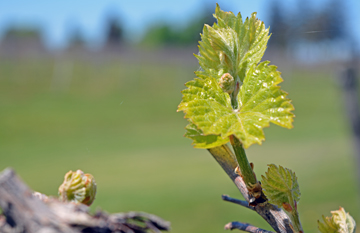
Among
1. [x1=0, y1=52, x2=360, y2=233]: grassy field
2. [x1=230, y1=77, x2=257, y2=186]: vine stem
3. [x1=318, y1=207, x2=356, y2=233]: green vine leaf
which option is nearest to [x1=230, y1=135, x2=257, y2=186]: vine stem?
[x1=230, y1=77, x2=257, y2=186]: vine stem

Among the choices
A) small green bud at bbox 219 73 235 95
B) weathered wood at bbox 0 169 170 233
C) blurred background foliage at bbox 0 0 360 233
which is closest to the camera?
weathered wood at bbox 0 169 170 233

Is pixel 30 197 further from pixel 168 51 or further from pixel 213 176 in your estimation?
pixel 168 51

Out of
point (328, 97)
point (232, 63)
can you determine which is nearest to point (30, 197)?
point (232, 63)

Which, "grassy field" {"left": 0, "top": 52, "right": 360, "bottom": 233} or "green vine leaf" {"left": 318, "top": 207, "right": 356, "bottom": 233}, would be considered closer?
"green vine leaf" {"left": 318, "top": 207, "right": 356, "bottom": 233}

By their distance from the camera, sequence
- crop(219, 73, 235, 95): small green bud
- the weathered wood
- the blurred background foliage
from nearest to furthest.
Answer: the weathered wood
crop(219, 73, 235, 95): small green bud
the blurred background foliage

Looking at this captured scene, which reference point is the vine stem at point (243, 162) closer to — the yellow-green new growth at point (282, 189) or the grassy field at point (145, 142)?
the yellow-green new growth at point (282, 189)

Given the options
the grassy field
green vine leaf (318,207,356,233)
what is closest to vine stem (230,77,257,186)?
green vine leaf (318,207,356,233)

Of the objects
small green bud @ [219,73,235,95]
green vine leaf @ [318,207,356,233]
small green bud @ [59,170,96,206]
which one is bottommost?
green vine leaf @ [318,207,356,233]

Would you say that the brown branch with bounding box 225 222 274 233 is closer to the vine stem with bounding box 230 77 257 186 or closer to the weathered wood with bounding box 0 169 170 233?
the vine stem with bounding box 230 77 257 186

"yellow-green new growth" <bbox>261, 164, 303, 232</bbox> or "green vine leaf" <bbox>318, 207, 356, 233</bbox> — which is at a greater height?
"yellow-green new growth" <bbox>261, 164, 303, 232</bbox>
